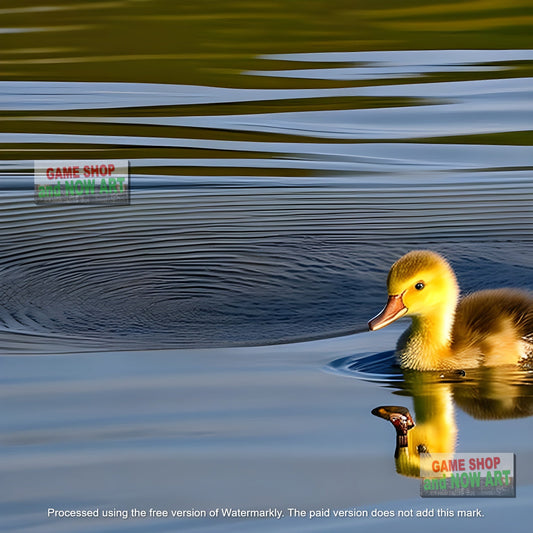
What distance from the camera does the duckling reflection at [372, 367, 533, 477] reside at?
5211mm

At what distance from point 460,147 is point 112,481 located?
6.68m

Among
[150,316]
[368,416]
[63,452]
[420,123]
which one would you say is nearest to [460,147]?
[420,123]

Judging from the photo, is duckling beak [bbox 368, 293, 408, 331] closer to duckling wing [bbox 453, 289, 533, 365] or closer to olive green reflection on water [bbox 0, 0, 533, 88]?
duckling wing [bbox 453, 289, 533, 365]

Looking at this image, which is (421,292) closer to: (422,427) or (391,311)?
(391,311)

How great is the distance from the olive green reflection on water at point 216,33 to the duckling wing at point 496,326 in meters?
7.10

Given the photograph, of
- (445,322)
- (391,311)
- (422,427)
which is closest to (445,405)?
(422,427)

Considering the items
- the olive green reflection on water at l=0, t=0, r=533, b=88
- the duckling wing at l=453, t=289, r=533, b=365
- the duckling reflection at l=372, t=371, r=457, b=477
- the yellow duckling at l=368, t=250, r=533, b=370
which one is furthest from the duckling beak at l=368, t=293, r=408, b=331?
the olive green reflection on water at l=0, t=0, r=533, b=88

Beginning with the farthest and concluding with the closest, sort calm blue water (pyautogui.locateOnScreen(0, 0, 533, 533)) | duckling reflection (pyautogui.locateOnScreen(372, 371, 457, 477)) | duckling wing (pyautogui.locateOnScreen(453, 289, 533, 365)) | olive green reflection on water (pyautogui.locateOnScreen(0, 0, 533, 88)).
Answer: olive green reflection on water (pyautogui.locateOnScreen(0, 0, 533, 88)) < duckling wing (pyautogui.locateOnScreen(453, 289, 533, 365)) < duckling reflection (pyautogui.locateOnScreen(372, 371, 457, 477)) < calm blue water (pyautogui.locateOnScreen(0, 0, 533, 533))

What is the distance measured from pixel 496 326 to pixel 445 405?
87 centimetres

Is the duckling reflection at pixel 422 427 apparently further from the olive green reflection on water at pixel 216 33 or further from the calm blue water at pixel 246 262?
the olive green reflection on water at pixel 216 33

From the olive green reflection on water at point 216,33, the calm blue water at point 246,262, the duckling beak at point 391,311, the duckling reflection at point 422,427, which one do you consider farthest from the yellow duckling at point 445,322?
the olive green reflection on water at point 216,33

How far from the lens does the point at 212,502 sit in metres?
4.69

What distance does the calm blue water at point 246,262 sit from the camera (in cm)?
496

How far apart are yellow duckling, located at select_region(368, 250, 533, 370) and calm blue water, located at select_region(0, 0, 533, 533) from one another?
17 cm
